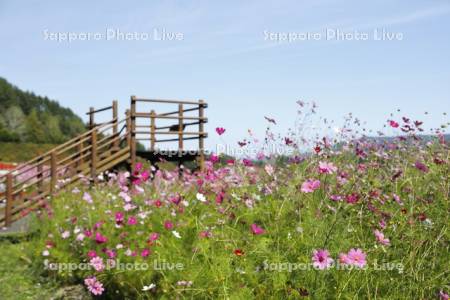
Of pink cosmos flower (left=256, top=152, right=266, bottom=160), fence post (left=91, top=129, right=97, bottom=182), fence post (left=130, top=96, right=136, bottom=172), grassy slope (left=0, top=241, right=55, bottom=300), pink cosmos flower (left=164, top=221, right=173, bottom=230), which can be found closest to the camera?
pink cosmos flower (left=164, top=221, right=173, bottom=230)

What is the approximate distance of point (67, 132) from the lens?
3191 inches

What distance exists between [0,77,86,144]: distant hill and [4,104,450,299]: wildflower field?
54639mm

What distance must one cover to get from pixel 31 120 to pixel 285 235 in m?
67.1

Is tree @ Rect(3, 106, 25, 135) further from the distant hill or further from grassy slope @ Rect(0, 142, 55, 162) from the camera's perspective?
grassy slope @ Rect(0, 142, 55, 162)

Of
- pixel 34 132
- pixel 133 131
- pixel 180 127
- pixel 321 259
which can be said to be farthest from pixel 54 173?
pixel 34 132

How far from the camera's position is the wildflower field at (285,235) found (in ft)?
11.5

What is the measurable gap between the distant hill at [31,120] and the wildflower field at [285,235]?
179ft

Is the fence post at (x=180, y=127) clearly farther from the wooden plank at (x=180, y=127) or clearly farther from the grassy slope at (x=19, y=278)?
the grassy slope at (x=19, y=278)

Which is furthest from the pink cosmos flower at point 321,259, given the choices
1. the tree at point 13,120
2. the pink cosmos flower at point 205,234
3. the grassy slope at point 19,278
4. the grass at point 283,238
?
the tree at point 13,120

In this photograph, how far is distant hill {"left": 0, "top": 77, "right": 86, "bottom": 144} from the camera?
64.5m

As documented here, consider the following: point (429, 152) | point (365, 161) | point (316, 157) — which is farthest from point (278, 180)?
point (429, 152)

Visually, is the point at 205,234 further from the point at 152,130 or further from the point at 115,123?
the point at 115,123

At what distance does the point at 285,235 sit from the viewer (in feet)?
14.0

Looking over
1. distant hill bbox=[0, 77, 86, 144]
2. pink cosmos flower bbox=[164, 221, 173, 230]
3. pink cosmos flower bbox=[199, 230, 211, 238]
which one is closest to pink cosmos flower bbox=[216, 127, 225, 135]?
pink cosmos flower bbox=[199, 230, 211, 238]
